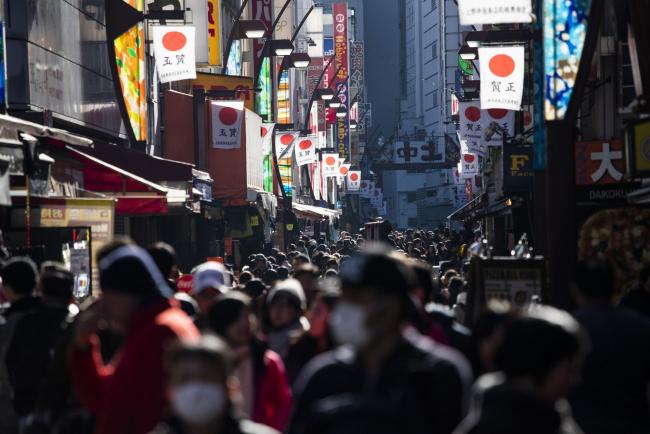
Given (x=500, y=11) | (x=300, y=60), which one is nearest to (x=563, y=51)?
(x=500, y=11)

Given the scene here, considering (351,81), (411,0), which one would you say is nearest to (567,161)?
(351,81)

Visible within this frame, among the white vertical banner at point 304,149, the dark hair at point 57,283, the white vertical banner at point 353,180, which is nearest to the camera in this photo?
the dark hair at point 57,283

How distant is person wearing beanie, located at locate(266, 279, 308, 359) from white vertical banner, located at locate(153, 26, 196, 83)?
18.7 meters

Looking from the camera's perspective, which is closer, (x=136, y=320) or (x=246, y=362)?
(x=136, y=320)

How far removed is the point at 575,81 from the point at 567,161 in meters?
0.84

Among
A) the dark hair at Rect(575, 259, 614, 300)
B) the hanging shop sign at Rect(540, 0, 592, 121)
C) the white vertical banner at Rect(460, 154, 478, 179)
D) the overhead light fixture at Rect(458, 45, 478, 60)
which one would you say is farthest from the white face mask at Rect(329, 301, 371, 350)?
Result: the white vertical banner at Rect(460, 154, 478, 179)

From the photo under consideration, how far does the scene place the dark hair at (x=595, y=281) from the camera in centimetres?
731

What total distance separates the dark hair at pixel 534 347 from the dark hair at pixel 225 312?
264cm

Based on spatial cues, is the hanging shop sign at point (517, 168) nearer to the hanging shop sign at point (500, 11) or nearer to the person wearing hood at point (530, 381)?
the hanging shop sign at point (500, 11)

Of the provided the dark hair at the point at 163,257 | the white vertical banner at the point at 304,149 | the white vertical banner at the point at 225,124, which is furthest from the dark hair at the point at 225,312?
the white vertical banner at the point at 304,149

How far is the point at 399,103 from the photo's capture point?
156125 mm

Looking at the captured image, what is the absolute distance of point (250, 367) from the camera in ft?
22.1

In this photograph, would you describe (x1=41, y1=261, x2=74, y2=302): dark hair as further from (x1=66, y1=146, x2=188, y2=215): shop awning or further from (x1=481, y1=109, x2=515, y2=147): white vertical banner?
(x1=481, y1=109, x2=515, y2=147): white vertical banner

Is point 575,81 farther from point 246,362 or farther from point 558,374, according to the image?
point 558,374
